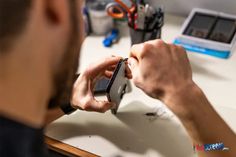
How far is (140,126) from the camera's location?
86 centimetres

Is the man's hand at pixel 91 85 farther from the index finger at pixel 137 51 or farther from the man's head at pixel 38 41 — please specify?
the man's head at pixel 38 41

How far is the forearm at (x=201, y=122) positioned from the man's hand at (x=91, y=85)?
0.18 metres

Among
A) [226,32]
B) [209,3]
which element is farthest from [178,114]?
[209,3]

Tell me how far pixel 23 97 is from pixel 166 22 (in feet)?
2.63

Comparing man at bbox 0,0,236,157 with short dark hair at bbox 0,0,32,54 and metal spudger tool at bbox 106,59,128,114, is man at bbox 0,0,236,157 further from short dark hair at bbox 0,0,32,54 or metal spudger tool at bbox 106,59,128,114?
metal spudger tool at bbox 106,59,128,114

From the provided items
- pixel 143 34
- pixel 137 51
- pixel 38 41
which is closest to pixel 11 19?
pixel 38 41

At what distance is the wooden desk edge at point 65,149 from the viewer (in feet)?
2.65

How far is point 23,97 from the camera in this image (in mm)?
496

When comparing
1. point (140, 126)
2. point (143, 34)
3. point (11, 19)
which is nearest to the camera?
point (11, 19)

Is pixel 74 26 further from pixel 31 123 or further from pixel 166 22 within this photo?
pixel 166 22

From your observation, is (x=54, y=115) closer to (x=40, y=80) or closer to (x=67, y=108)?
(x=67, y=108)

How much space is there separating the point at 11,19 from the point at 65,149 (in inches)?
17.6

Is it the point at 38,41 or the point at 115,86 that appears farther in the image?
the point at 115,86

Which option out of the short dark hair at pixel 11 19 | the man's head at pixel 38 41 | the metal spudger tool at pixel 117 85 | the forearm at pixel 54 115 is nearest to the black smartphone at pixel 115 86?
the metal spudger tool at pixel 117 85
